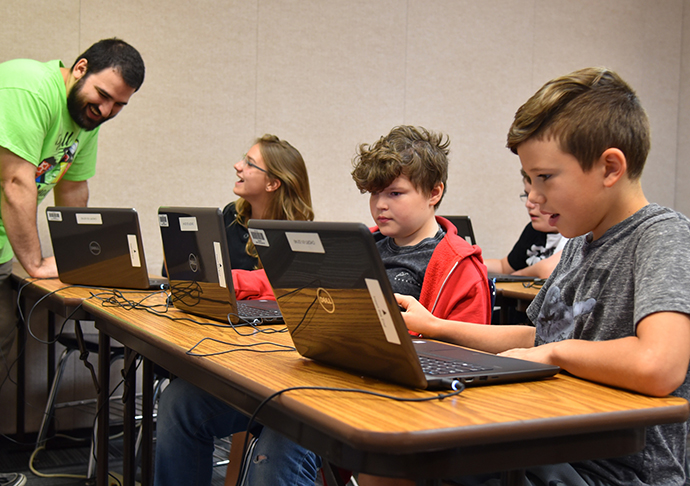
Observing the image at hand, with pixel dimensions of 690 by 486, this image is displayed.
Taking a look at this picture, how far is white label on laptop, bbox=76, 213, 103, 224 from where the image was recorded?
76.4 inches

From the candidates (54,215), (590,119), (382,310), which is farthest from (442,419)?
(54,215)

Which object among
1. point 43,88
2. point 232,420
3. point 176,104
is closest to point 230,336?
point 232,420

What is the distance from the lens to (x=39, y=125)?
2.28 meters

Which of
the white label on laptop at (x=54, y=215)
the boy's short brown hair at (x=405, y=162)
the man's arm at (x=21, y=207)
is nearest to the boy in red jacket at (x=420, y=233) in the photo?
the boy's short brown hair at (x=405, y=162)

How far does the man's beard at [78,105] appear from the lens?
2.37 m

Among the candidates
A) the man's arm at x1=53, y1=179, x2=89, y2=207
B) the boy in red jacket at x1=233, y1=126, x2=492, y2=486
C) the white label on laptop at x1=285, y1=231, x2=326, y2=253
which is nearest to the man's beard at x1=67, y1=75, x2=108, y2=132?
the man's arm at x1=53, y1=179, x2=89, y2=207

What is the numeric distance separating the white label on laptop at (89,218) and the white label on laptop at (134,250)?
0.12 metres

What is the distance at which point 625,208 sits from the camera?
1023 millimetres

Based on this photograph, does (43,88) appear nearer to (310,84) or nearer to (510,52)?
(310,84)

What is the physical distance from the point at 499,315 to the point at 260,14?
2.08 metres

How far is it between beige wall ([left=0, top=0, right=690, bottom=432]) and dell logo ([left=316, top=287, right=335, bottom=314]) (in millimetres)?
2492

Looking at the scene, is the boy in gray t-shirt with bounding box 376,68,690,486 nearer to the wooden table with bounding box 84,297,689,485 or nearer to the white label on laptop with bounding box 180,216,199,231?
the wooden table with bounding box 84,297,689,485

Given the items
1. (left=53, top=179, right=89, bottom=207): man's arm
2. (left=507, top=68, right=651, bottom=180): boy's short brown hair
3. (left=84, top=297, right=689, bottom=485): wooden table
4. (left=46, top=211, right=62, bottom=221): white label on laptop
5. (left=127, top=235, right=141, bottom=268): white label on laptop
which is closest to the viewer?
(left=84, top=297, right=689, bottom=485): wooden table

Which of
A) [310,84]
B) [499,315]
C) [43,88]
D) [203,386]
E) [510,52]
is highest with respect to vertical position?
[510,52]
